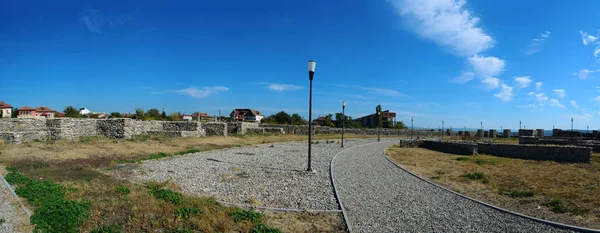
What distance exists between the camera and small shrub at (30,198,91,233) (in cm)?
515

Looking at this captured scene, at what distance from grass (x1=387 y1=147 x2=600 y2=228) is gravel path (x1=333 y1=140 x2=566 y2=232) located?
0.85m

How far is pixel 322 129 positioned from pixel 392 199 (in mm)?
40410

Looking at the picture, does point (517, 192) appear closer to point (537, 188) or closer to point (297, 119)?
point (537, 188)

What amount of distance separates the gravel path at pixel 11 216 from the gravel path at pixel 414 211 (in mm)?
5597

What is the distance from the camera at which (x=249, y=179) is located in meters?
10.4

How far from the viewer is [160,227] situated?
543 centimetres

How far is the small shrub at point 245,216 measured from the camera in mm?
5957

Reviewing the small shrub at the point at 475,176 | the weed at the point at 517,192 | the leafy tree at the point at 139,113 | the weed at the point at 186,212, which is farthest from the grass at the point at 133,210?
the leafy tree at the point at 139,113

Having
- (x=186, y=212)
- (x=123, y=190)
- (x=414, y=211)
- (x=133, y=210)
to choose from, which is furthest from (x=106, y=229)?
(x=414, y=211)

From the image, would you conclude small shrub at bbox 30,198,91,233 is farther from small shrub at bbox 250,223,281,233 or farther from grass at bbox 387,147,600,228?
grass at bbox 387,147,600,228

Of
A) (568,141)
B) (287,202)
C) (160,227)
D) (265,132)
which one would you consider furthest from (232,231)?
(265,132)

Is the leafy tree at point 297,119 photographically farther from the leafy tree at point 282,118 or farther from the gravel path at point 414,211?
the gravel path at point 414,211

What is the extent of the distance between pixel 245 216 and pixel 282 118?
56.2 m

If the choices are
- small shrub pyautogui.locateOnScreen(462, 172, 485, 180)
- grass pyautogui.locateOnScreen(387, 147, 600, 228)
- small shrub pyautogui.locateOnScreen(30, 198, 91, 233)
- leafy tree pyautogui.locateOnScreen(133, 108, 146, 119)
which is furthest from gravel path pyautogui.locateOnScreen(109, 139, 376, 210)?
leafy tree pyautogui.locateOnScreen(133, 108, 146, 119)
